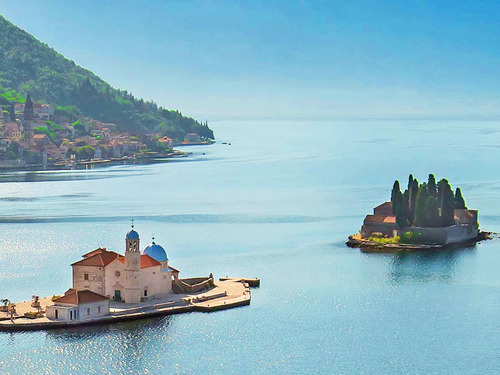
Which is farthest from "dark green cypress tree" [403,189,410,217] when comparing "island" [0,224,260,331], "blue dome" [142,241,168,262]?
"blue dome" [142,241,168,262]

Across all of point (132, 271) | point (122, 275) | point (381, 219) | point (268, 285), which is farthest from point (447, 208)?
point (122, 275)

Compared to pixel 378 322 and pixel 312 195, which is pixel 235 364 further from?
pixel 312 195

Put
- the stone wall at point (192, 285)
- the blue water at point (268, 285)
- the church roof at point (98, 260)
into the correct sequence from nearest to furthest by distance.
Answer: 1. the blue water at point (268, 285)
2. the church roof at point (98, 260)
3. the stone wall at point (192, 285)

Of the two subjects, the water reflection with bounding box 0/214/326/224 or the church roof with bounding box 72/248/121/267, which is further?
the water reflection with bounding box 0/214/326/224

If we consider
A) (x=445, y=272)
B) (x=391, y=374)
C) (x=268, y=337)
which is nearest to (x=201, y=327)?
(x=268, y=337)

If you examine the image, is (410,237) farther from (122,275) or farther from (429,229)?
(122,275)

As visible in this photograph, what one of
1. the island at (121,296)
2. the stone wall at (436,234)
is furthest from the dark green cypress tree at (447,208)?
the island at (121,296)

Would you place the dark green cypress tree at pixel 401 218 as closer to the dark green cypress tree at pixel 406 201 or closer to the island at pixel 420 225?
the island at pixel 420 225

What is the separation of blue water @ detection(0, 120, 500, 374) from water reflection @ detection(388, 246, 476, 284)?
0.08 meters

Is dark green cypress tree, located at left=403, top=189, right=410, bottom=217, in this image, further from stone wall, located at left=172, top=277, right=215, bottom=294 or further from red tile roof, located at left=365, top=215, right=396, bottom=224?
stone wall, located at left=172, top=277, right=215, bottom=294

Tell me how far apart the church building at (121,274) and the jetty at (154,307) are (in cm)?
67

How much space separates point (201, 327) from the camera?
156ft

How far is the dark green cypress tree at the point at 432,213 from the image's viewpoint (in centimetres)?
7119

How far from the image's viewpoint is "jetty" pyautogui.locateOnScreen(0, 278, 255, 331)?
46.6 metres
